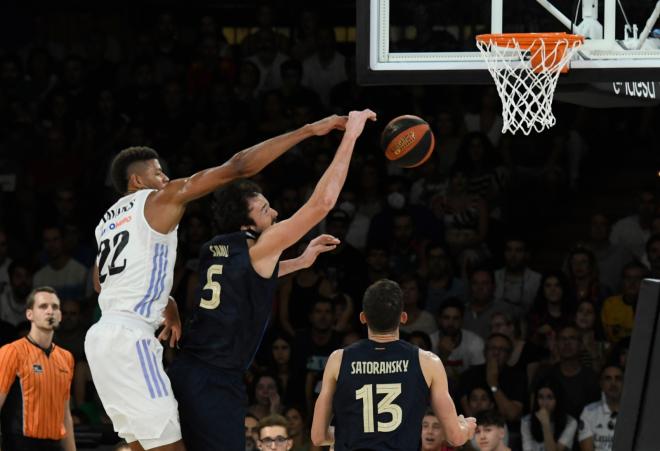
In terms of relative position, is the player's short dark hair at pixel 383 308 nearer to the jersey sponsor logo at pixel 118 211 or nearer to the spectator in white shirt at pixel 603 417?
the jersey sponsor logo at pixel 118 211

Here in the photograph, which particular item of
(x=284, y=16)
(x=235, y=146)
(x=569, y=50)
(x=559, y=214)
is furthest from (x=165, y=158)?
(x=569, y=50)

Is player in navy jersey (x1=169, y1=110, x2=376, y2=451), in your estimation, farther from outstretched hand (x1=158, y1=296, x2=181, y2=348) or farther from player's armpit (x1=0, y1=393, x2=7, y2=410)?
player's armpit (x1=0, y1=393, x2=7, y2=410)

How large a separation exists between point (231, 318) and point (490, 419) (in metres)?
2.85

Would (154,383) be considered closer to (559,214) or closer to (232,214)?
(232,214)

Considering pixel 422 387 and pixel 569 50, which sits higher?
pixel 569 50

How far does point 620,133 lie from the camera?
12.7 meters

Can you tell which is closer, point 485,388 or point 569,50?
point 569,50

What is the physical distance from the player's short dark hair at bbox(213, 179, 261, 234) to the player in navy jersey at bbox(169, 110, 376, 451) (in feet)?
0.25

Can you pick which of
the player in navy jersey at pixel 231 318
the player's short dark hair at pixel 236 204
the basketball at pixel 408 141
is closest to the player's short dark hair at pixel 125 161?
the player's short dark hair at pixel 236 204

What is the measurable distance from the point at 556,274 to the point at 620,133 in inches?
117

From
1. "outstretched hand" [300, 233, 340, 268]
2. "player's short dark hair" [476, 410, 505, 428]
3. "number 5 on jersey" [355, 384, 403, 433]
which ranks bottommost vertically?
"player's short dark hair" [476, 410, 505, 428]

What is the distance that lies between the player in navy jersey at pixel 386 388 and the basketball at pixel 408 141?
24.6 inches

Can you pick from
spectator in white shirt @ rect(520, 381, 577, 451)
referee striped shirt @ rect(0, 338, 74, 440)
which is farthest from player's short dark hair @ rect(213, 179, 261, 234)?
spectator in white shirt @ rect(520, 381, 577, 451)

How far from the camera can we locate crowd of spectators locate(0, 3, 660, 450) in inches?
390
